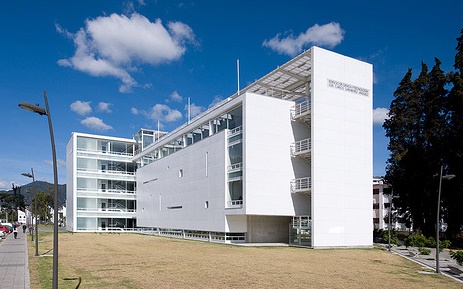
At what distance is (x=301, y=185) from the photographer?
3378cm

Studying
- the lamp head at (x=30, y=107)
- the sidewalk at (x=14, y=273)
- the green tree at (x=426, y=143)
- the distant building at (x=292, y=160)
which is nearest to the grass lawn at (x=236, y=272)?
the sidewalk at (x=14, y=273)

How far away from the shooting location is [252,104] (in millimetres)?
33406

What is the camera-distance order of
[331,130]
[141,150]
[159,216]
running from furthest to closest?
[141,150]
[159,216]
[331,130]

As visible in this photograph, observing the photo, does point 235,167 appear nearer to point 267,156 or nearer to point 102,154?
point 267,156

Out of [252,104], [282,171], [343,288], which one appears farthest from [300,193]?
[343,288]

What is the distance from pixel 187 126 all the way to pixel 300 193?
15661 millimetres

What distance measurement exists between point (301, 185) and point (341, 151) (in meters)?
4.28

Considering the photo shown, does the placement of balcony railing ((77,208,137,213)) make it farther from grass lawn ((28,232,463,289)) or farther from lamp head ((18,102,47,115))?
lamp head ((18,102,47,115))

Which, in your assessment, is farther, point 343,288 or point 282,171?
point 282,171

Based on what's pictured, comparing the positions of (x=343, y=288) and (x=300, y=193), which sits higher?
(x=300, y=193)

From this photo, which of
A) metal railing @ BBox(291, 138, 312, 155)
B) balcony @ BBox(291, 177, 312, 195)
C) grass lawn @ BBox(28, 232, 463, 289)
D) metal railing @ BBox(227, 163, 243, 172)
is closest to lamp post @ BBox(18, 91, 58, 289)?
grass lawn @ BBox(28, 232, 463, 289)

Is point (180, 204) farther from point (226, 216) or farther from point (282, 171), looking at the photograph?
point (282, 171)

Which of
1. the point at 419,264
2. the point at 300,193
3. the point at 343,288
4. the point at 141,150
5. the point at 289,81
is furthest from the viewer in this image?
the point at 141,150

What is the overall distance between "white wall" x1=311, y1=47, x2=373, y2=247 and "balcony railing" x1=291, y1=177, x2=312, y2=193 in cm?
152
